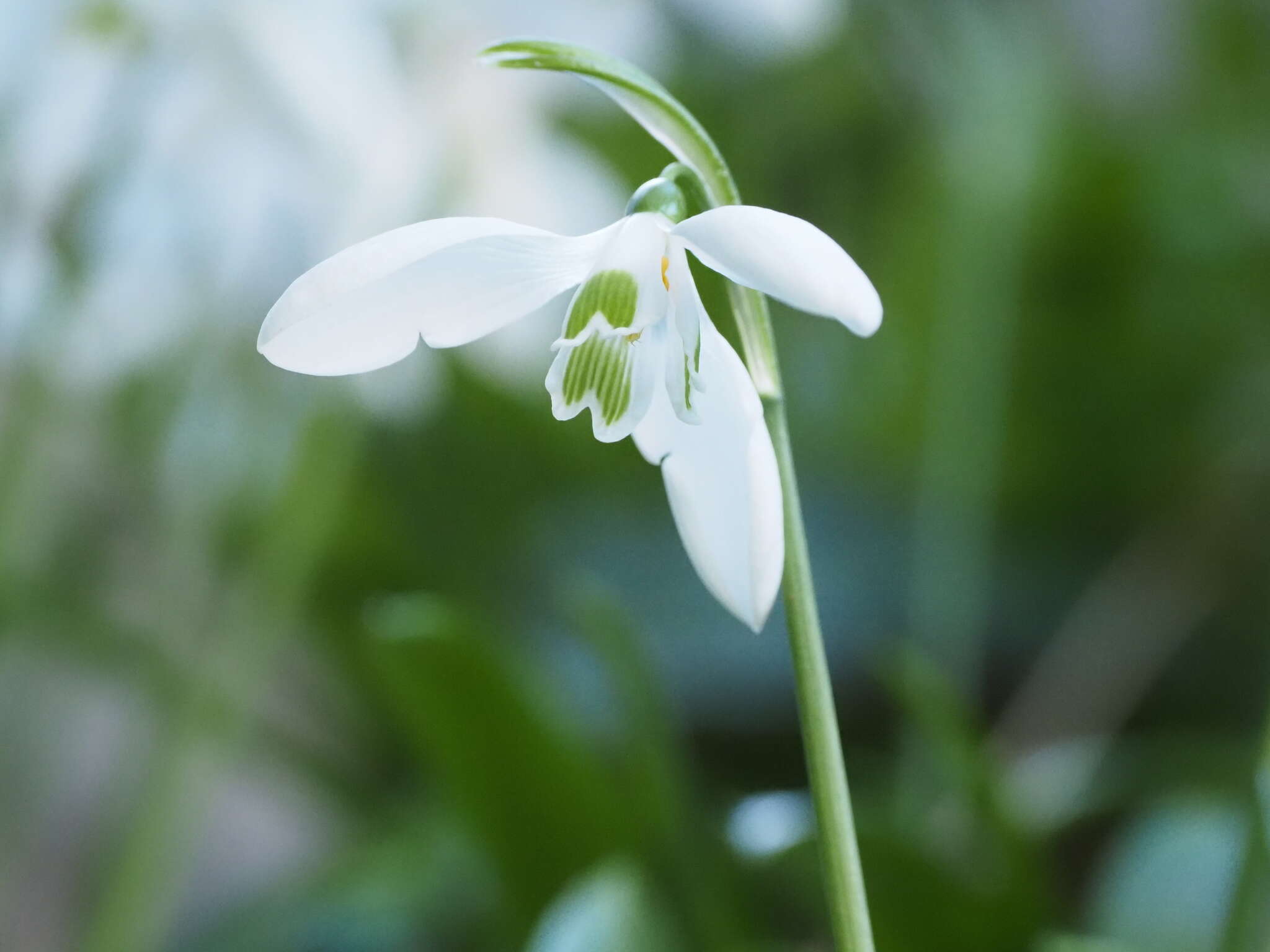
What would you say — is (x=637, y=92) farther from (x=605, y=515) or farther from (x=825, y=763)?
(x=605, y=515)

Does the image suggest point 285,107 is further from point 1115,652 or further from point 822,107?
point 1115,652

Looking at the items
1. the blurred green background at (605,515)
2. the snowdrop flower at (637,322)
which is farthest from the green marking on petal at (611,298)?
the blurred green background at (605,515)

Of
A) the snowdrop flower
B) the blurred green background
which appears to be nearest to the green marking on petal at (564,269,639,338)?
the snowdrop flower

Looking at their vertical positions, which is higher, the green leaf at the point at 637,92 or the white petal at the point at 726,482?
the green leaf at the point at 637,92

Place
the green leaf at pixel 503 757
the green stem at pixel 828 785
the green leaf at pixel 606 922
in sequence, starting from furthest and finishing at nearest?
the green leaf at pixel 503 757, the green leaf at pixel 606 922, the green stem at pixel 828 785

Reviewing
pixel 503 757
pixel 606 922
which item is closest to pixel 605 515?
pixel 503 757

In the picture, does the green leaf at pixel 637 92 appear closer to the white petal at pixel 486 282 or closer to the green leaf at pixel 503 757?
the white petal at pixel 486 282

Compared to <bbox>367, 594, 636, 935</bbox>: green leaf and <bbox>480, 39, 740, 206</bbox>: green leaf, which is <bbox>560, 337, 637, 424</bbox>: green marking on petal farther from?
<bbox>367, 594, 636, 935</bbox>: green leaf

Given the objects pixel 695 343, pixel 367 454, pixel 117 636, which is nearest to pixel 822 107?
pixel 367 454
